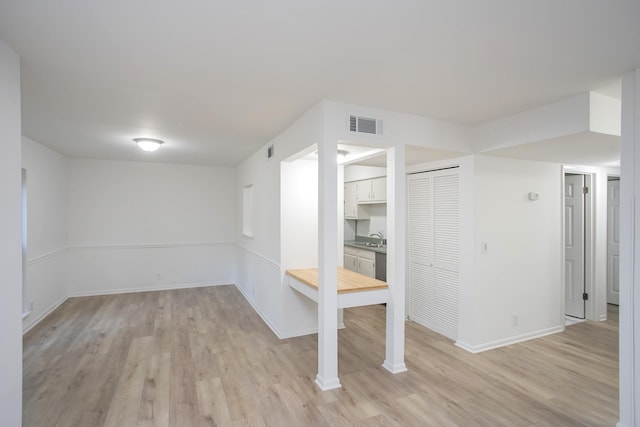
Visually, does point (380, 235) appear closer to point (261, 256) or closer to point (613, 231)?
point (261, 256)

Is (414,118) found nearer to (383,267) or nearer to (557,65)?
(557,65)

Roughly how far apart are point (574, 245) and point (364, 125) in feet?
12.9

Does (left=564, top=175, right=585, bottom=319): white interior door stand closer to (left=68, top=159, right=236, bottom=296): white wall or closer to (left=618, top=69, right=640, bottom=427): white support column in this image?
(left=618, top=69, right=640, bottom=427): white support column

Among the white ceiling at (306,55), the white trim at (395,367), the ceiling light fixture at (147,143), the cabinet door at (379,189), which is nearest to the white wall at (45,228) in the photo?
the ceiling light fixture at (147,143)

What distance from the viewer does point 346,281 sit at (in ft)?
11.1

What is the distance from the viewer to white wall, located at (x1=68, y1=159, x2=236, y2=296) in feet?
19.4

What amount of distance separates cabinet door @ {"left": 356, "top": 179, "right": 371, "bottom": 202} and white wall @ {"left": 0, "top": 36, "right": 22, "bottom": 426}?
461 cm

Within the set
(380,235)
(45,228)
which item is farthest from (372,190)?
(45,228)

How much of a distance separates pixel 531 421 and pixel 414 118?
106 inches

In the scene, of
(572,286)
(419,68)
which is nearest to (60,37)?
(419,68)

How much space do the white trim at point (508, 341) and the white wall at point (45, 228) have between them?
5.38m

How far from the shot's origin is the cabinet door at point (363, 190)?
18.8 feet

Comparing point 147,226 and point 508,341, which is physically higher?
point 147,226

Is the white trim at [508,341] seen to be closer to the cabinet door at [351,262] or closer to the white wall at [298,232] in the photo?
the white wall at [298,232]
